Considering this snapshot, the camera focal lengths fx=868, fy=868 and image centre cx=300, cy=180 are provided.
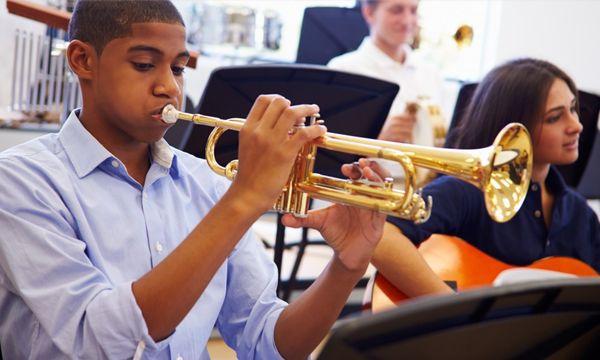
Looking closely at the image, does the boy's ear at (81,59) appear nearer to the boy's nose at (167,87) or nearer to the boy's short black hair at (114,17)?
the boy's short black hair at (114,17)

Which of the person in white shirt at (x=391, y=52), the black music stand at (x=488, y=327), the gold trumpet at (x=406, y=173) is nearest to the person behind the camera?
the black music stand at (x=488, y=327)

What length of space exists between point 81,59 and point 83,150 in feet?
0.61

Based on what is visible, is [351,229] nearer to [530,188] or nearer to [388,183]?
[388,183]

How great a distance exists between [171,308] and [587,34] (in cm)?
572

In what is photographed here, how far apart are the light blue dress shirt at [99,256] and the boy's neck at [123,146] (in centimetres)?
3

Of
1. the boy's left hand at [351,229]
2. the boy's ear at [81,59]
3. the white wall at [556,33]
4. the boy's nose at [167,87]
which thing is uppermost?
the white wall at [556,33]

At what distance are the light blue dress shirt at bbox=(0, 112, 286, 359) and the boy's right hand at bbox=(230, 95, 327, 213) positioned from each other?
0.26 metres

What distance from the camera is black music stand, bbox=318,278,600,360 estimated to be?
965 mm

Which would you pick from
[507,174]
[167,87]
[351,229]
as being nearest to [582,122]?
[507,174]

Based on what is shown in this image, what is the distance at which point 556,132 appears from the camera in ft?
8.23

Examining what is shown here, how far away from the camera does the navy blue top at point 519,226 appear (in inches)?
93.4

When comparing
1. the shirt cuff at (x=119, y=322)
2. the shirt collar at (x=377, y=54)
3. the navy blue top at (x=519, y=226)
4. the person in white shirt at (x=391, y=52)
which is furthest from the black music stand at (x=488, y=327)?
the shirt collar at (x=377, y=54)

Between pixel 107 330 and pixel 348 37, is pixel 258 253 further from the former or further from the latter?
pixel 348 37

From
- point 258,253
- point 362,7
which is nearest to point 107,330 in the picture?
point 258,253
